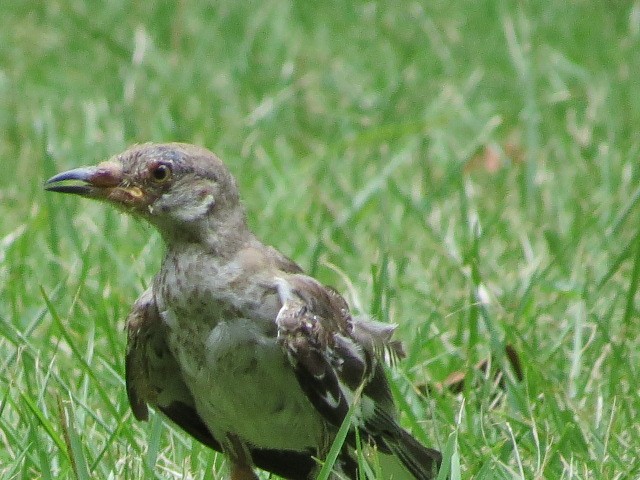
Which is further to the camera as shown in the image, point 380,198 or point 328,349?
point 380,198

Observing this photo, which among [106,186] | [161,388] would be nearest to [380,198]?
[161,388]

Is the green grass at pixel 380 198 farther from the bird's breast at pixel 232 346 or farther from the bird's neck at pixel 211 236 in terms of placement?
the bird's neck at pixel 211 236

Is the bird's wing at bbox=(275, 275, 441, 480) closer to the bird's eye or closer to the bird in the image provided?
the bird

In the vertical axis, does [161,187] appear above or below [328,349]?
above

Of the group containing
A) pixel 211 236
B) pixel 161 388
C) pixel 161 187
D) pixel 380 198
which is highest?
pixel 161 187

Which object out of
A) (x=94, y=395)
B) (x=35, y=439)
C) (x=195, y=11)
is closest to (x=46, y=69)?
(x=195, y=11)

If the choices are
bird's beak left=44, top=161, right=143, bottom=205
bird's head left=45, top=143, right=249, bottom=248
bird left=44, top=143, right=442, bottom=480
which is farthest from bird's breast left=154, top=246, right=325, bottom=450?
bird's beak left=44, top=161, right=143, bottom=205

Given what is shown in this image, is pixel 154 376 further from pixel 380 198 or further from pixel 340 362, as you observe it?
pixel 380 198
